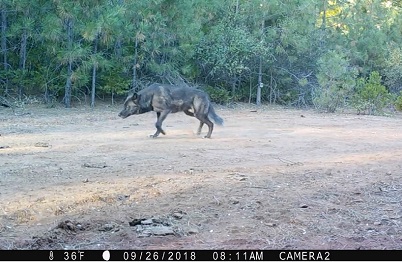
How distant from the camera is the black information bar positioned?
4219 millimetres

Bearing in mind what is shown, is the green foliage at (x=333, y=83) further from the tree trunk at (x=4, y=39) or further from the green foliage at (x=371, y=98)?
the tree trunk at (x=4, y=39)

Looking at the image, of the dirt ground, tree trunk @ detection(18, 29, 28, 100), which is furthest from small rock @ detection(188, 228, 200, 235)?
tree trunk @ detection(18, 29, 28, 100)

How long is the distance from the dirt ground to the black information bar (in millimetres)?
249

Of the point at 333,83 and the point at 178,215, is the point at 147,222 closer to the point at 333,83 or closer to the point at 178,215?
the point at 178,215

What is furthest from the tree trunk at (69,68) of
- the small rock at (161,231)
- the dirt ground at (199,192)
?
the small rock at (161,231)

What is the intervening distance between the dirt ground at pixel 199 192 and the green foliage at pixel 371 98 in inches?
399

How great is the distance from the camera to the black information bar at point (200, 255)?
13.8ft

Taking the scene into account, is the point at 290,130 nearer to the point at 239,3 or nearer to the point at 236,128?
the point at 236,128

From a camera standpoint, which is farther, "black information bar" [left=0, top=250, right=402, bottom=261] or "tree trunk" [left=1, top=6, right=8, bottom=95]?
A: "tree trunk" [left=1, top=6, right=8, bottom=95]

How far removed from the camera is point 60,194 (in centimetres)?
653

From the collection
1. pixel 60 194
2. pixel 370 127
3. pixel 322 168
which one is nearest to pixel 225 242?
pixel 60 194

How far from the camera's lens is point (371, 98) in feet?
73.0

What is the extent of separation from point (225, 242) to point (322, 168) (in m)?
3.82

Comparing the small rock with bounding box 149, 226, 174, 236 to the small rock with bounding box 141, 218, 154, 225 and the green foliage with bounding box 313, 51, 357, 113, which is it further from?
the green foliage with bounding box 313, 51, 357, 113
